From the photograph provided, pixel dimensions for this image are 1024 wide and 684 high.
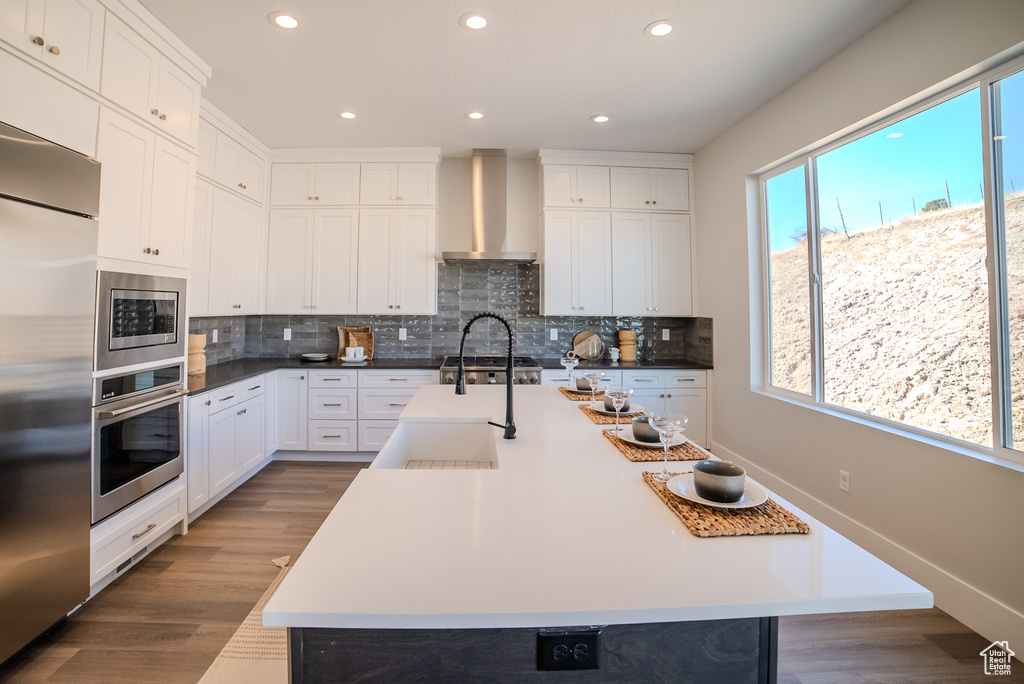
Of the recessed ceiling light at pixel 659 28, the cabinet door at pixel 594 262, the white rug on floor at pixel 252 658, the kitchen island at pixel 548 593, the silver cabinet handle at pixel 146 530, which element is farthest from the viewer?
the cabinet door at pixel 594 262

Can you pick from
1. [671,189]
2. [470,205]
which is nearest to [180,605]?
[470,205]

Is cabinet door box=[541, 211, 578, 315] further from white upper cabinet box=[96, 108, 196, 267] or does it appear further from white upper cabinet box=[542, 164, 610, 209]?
white upper cabinet box=[96, 108, 196, 267]

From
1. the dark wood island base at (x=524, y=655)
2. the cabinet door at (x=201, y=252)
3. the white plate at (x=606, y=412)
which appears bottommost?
the dark wood island base at (x=524, y=655)

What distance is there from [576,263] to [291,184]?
2719mm

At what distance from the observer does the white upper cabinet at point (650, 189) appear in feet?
13.4

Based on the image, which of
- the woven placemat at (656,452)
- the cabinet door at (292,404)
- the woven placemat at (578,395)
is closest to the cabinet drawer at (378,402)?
the cabinet door at (292,404)

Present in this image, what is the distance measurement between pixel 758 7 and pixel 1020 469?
2.30m

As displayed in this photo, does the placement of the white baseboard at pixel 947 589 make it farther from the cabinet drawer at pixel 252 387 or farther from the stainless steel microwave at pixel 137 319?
the cabinet drawer at pixel 252 387

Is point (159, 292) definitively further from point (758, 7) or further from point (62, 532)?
point (758, 7)

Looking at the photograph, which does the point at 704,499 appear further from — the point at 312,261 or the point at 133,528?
the point at 312,261

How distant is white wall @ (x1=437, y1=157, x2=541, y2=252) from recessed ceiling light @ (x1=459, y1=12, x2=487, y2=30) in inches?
81.7

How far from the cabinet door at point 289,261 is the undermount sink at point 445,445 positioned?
8.87ft

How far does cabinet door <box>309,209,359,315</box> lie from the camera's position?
401 cm

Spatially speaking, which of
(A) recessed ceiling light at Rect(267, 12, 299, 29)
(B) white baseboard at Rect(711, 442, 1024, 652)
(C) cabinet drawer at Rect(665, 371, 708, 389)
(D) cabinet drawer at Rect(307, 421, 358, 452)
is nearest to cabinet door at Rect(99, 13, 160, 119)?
(A) recessed ceiling light at Rect(267, 12, 299, 29)
